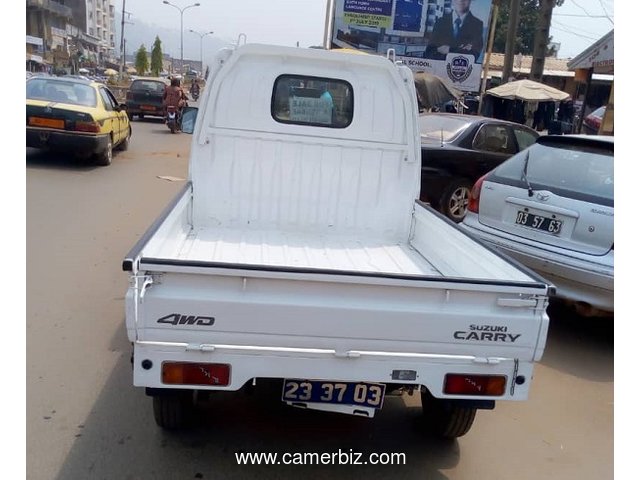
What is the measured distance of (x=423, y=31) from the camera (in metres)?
20.7

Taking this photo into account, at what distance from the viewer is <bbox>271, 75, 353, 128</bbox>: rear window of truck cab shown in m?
4.48

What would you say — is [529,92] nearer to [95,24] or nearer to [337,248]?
[337,248]

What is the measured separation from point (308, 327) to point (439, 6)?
20.7 meters

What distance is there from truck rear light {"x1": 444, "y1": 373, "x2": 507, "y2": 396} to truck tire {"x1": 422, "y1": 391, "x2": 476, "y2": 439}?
1.06ft

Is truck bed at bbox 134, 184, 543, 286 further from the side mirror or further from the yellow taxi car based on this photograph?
the yellow taxi car

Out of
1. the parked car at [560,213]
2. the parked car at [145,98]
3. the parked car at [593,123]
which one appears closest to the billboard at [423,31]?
the parked car at [593,123]

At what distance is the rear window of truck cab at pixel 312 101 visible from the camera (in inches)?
176

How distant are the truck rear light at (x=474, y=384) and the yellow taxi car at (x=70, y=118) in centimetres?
935

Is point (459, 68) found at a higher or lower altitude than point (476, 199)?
higher

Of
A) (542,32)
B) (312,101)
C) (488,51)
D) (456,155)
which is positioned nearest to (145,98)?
(488,51)

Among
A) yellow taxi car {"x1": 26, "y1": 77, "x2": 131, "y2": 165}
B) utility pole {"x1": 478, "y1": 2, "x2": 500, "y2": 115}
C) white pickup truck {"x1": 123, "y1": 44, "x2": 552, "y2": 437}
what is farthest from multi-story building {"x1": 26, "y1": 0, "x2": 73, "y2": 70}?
white pickup truck {"x1": 123, "y1": 44, "x2": 552, "y2": 437}

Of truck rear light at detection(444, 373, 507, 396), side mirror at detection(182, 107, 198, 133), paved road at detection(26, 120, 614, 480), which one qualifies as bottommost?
paved road at detection(26, 120, 614, 480)

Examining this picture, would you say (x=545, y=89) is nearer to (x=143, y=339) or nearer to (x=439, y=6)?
(x=439, y=6)

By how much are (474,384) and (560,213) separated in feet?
8.86
